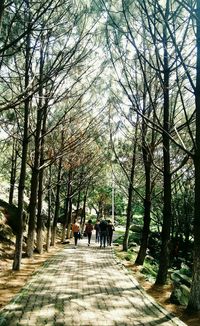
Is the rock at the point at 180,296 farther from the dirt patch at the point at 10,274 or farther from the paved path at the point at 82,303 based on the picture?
the dirt patch at the point at 10,274

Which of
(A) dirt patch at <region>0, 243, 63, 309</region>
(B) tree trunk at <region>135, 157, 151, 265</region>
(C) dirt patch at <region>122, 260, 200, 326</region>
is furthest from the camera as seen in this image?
(B) tree trunk at <region>135, 157, 151, 265</region>

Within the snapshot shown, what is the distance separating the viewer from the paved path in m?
6.87

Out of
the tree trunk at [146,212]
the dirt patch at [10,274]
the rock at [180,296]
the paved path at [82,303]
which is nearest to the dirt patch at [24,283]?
the dirt patch at [10,274]

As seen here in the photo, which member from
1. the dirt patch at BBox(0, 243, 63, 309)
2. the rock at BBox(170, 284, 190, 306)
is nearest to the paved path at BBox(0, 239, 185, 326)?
the dirt patch at BBox(0, 243, 63, 309)

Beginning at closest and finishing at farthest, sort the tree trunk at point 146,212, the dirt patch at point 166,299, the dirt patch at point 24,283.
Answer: the dirt patch at point 166,299, the dirt patch at point 24,283, the tree trunk at point 146,212

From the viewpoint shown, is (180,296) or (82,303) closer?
(82,303)

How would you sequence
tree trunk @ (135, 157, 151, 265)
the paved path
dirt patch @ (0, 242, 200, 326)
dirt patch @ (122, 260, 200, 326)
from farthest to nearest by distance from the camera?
tree trunk @ (135, 157, 151, 265), dirt patch @ (0, 242, 200, 326), dirt patch @ (122, 260, 200, 326), the paved path

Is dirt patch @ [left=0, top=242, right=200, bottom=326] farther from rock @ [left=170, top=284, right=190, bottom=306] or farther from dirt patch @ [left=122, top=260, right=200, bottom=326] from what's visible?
rock @ [left=170, top=284, right=190, bottom=306]

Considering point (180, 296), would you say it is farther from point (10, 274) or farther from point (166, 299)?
point (10, 274)

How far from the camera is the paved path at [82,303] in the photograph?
6867 millimetres

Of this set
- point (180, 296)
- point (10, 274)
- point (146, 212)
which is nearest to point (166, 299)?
point (180, 296)

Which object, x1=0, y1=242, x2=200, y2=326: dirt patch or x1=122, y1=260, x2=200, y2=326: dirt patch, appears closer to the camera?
x1=122, y1=260, x2=200, y2=326: dirt patch

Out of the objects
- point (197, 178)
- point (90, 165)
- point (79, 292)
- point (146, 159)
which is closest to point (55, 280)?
point (79, 292)

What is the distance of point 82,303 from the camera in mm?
8070
